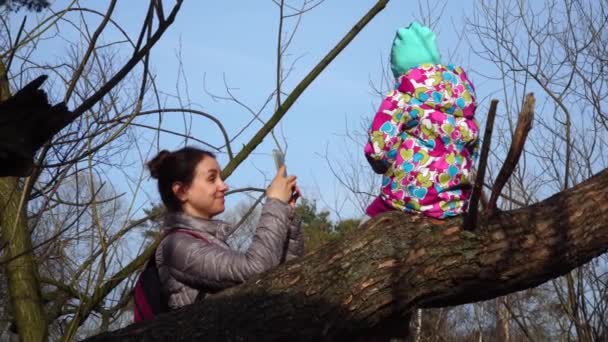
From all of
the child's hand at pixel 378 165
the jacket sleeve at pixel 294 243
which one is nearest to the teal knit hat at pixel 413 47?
the child's hand at pixel 378 165

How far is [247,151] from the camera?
434 centimetres

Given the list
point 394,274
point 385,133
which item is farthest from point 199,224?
point 385,133

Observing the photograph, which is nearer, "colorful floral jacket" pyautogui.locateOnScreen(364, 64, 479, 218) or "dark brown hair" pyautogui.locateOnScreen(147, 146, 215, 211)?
"dark brown hair" pyautogui.locateOnScreen(147, 146, 215, 211)

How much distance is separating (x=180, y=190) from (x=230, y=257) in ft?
1.43

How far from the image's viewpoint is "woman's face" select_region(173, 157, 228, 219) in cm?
355

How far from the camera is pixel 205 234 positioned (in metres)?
3.43

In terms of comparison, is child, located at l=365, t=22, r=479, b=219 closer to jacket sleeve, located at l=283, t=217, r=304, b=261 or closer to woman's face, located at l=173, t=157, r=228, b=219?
jacket sleeve, located at l=283, t=217, r=304, b=261

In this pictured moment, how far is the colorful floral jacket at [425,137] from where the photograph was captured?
148 inches

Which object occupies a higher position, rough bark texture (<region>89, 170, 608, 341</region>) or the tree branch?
the tree branch

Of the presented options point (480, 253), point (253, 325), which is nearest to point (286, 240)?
point (253, 325)

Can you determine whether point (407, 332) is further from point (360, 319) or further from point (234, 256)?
point (234, 256)

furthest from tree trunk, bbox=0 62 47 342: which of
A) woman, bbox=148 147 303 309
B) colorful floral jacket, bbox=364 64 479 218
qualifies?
colorful floral jacket, bbox=364 64 479 218

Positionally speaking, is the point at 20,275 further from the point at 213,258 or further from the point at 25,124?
the point at 25,124

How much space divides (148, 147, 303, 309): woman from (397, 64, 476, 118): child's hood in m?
0.70
